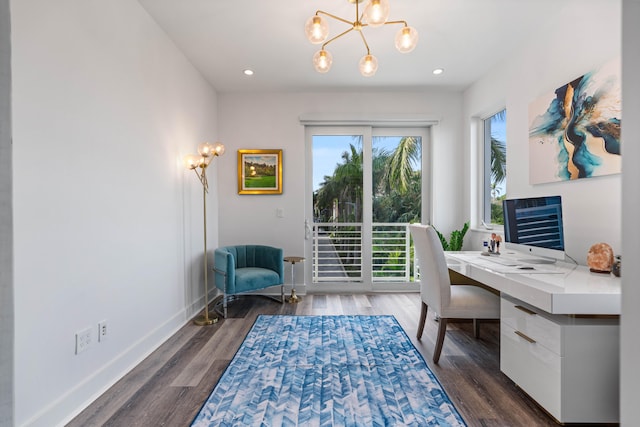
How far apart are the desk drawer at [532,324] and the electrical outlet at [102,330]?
7.75ft

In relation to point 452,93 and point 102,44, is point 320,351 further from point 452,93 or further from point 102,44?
point 452,93

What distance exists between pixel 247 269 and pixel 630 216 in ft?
11.4

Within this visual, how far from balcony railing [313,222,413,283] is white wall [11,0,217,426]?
6.08 ft

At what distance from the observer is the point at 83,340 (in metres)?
1.81

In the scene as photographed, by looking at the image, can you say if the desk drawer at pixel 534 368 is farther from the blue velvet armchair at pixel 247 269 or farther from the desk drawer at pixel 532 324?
the blue velvet armchair at pixel 247 269

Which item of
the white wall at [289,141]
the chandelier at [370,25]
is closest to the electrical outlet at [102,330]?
the chandelier at [370,25]

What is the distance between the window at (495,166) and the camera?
350 centimetres

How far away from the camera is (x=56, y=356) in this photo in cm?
163

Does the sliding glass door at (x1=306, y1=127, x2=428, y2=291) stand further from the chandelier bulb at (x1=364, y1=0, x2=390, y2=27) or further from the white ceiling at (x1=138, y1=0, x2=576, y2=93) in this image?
the chandelier bulb at (x1=364, y1=0, x2=390, y2=27)

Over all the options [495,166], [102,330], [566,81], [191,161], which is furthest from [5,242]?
[495,166]

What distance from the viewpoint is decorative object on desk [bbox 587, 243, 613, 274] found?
1.91 m

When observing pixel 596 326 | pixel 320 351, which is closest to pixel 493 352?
pixel 596 326

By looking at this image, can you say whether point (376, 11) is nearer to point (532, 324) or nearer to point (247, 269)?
point (532, 324)

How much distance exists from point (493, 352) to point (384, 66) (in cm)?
275
